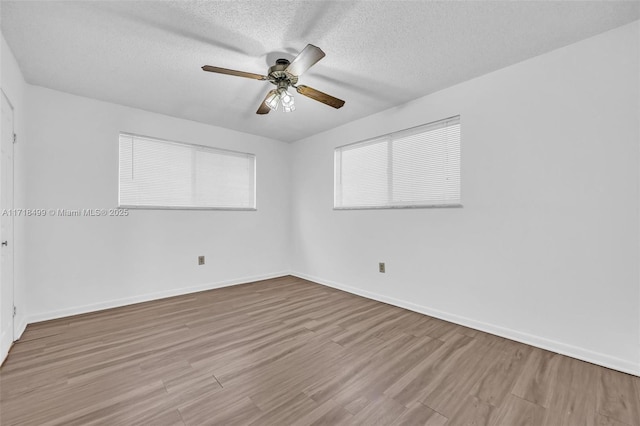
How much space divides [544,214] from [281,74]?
7.95ft

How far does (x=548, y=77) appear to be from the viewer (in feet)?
7.15

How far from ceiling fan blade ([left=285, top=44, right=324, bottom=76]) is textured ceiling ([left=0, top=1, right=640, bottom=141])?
0.69 ft

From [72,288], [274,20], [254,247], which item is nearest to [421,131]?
[274,20]

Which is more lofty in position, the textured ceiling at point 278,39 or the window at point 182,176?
the textured ceiling at point 278,39

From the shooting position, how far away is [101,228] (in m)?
3.10

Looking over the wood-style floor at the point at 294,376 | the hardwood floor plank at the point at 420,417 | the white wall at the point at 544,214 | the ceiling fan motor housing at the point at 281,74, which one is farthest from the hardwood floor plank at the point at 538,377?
the ceiling fan motor housing at the point at 281,74

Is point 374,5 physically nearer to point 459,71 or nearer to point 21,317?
point 459,71

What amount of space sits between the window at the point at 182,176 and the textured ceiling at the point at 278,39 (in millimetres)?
804

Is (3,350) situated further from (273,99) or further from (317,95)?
(317,95)

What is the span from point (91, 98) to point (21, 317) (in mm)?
2333

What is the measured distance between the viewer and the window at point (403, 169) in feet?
9.30

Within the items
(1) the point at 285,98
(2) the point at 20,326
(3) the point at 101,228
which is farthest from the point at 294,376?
(3) the point at 101,228

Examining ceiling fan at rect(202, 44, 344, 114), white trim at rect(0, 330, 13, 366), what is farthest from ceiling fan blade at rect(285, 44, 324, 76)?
white trim at rect(0, 330, 13, 366)

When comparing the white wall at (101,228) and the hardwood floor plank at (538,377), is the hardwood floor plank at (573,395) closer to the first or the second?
the hardwood floor plank at (538,377)
